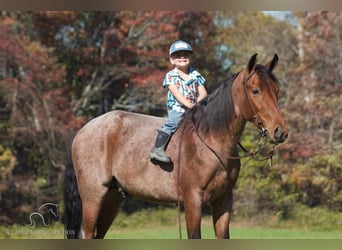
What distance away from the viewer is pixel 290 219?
14.9m

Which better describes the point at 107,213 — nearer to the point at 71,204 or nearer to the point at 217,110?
the point at 71,204

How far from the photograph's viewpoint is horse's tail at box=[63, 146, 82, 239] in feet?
21.0

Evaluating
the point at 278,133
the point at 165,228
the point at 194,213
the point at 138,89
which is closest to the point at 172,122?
the point at 194,213

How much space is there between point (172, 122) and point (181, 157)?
1.29 feet

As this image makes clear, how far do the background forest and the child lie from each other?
8.97 metres

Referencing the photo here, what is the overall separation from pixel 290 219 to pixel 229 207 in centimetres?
995

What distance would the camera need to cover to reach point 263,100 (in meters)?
4.97

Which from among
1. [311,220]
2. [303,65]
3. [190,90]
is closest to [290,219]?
[311,220]

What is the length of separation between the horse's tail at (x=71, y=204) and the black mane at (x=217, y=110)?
5.61ft

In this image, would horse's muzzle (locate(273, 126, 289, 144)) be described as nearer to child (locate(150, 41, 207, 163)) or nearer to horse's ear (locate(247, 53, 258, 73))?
horse's ear (locate(247, 53, 258, 73))

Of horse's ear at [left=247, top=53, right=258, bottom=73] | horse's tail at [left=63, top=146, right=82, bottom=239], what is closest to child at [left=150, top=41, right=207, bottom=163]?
horse's ear at [left=247, top=53, right=258, bottom=73]

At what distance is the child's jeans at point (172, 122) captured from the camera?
5691 millimetres
